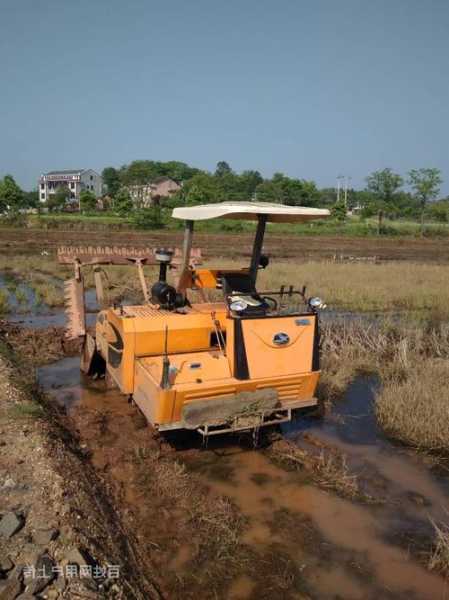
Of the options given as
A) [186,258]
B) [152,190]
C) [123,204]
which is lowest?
[186,258]

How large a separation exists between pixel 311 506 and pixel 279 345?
147 centimetres

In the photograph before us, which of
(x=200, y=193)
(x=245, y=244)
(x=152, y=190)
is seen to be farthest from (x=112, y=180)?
(x=245, y=244)

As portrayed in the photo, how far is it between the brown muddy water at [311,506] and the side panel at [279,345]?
109 cm

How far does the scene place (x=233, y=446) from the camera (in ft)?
18.1

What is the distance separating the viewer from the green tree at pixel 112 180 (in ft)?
253

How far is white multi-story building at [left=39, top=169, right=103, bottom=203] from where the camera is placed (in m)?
88.8

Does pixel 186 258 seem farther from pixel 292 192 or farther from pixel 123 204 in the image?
pixel 292 192

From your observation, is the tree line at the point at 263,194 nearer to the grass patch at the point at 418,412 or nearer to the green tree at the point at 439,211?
the green tree at the point at 439,211

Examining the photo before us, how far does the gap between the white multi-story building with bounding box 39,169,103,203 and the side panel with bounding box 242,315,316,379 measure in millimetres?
86663

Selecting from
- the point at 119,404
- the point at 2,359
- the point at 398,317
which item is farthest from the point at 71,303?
the point at 398,317

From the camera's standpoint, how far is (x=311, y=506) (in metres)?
4.53

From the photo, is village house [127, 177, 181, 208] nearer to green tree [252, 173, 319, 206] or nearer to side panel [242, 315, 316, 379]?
green tree [252, 173, 319, 206]

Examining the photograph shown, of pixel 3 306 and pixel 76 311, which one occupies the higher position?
pixel 76 311

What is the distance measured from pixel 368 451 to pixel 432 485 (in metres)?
0.82
